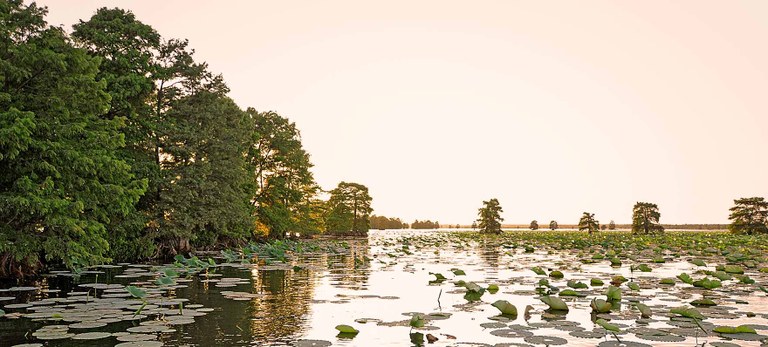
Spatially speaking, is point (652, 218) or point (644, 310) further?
point (652, 218)

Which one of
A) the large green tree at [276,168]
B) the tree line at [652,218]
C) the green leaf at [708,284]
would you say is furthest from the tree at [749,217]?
the green leaf at [708,284]

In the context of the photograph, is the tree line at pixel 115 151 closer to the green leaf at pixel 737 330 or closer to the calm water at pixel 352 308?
the calm water at pixel 352 308

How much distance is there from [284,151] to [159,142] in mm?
25843

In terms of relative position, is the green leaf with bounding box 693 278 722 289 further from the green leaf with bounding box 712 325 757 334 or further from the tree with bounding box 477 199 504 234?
the tree with bounding box 477 199 504 234

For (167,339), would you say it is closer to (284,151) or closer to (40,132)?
(40,132)

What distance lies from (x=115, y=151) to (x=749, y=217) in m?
88.6

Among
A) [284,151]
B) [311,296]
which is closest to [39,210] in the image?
[311,296]

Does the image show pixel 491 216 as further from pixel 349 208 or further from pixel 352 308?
pixel 352 308

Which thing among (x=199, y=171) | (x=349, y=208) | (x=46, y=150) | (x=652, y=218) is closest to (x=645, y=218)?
(x=652, y=218)

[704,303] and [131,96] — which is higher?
[131,96]

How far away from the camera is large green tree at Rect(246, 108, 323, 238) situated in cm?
5697

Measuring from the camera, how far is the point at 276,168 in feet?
194

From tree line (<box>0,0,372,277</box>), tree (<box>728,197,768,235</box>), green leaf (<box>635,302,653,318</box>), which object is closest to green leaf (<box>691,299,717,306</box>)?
green leaf (<box>635,302,653,318</box>)

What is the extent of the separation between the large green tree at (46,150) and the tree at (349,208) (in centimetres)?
8999
